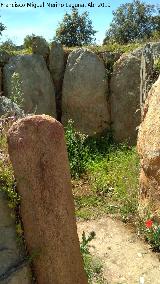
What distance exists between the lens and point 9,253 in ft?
11.1

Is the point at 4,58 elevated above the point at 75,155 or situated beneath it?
elevated above

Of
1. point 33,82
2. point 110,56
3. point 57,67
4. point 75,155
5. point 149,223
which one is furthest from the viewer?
point 57,67

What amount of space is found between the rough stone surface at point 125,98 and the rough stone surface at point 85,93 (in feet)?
0.83


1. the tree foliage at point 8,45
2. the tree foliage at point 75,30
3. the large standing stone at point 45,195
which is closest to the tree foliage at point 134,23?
the tree foliage at point 75,30

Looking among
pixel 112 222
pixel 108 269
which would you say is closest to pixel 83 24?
pixel 112 222

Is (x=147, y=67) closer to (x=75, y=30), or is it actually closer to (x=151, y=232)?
(x=151, y=232)

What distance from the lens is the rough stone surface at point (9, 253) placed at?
332 cm

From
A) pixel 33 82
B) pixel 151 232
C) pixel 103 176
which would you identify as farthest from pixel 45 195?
pixel 33 82

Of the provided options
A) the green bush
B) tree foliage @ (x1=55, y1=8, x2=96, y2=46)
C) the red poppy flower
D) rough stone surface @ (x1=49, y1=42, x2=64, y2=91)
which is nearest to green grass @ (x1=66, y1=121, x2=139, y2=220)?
the green bush

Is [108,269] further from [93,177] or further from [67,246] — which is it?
[93,177]

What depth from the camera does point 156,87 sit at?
268 inches

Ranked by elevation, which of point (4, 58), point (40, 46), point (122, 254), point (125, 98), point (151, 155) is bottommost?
point (122, 254)

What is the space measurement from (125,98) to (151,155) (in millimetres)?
4938

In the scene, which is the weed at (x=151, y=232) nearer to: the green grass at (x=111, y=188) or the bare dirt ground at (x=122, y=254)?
the bare dirt ground at (x=122, y=254)
